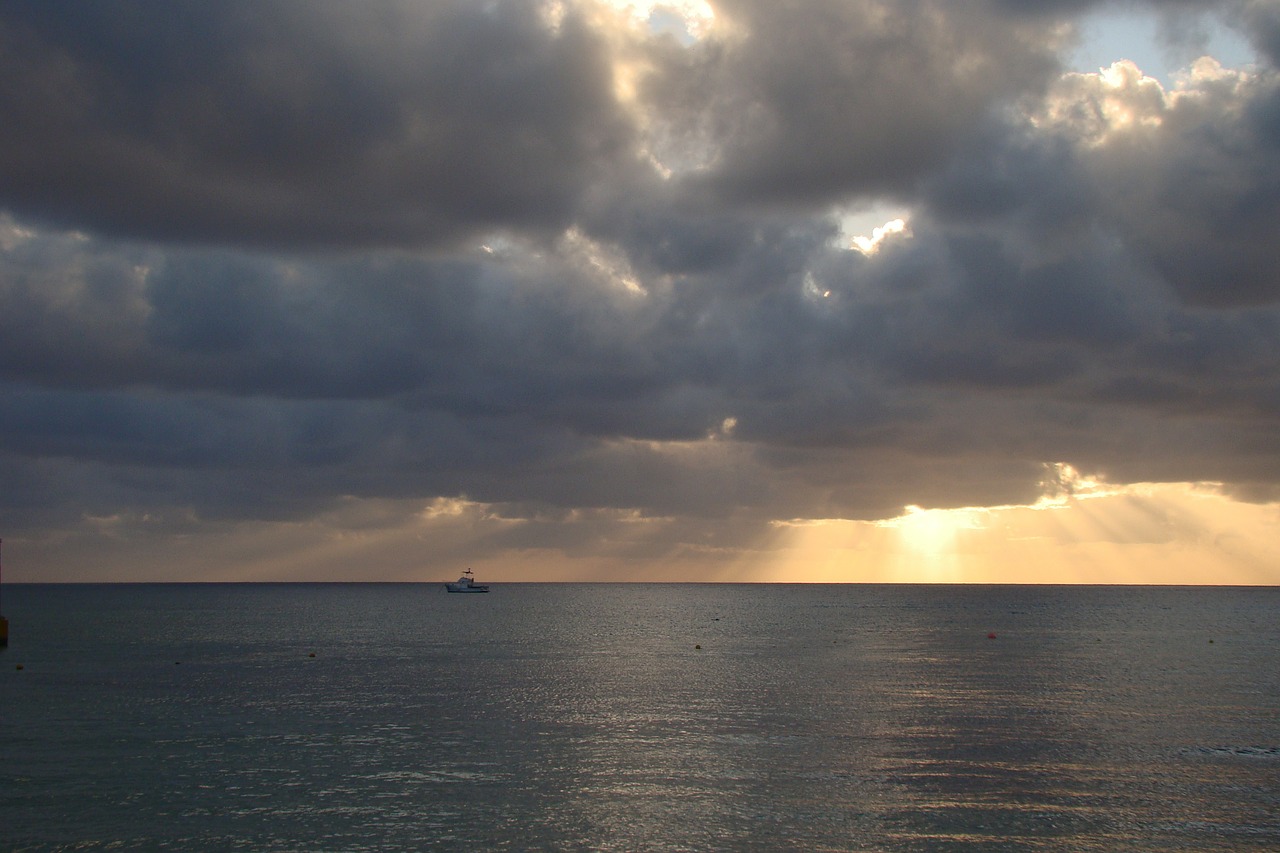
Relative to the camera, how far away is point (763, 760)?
46.7 meters

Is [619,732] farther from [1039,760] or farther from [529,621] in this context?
[529,621]

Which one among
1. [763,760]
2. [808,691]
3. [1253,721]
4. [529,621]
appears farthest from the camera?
[529,621]

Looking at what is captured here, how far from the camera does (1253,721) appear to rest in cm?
5903

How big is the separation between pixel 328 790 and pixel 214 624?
147 m

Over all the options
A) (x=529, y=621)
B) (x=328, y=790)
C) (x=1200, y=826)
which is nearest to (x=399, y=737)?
(x=328, y=790)

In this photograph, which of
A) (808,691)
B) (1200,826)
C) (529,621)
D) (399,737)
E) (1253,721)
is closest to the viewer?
(1200,826)

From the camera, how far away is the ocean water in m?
35.8

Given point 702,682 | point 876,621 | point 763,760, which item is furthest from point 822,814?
point 876,621

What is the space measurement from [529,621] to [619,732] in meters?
135

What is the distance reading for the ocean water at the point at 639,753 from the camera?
35.8m

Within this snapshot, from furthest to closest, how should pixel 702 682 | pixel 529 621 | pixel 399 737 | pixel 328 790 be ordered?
pixel 529 621
pixel 702 682
pixel 399 737
pixel 328 790

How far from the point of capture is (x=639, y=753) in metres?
48.8

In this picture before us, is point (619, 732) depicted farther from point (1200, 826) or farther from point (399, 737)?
point (1200, 826)

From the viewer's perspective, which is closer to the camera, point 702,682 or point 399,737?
point 399,737
